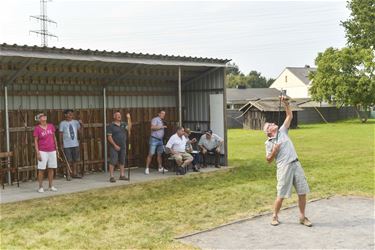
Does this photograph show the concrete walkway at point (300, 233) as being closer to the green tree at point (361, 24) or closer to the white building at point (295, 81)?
the green tree at point (361, 24)

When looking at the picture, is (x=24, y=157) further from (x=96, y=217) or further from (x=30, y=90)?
(x=96, y=217)

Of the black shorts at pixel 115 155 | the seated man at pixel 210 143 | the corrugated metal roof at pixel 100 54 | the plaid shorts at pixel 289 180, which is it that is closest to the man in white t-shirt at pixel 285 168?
the plaid shorts at pixel 289 180

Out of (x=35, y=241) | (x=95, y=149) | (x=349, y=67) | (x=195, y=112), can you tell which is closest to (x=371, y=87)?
(x=349, y=67)

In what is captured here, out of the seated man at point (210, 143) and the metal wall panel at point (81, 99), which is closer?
the metal wall panel at point (81, 99)

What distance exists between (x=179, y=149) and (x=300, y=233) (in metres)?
6.18

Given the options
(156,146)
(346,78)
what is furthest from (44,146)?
(346,78)

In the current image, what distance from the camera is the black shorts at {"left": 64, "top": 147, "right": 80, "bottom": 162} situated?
468 inches

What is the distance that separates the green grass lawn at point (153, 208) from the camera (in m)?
6.87

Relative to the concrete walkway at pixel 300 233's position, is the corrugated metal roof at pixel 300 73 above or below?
above

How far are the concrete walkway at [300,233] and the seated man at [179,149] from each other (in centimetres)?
471

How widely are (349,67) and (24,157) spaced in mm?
39769

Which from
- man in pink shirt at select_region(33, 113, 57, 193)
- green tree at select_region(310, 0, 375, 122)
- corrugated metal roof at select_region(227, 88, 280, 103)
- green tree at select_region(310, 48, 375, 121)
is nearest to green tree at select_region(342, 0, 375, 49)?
green tree at select_region(310, 0, 375, 122)

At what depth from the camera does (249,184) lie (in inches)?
446

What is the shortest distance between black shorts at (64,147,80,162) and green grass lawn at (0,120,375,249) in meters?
1.75
